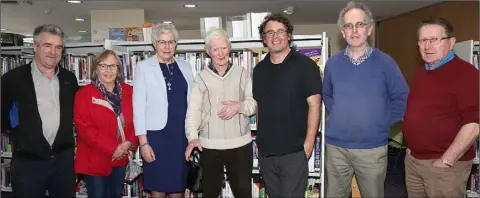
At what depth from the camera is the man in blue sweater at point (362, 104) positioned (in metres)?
2.34

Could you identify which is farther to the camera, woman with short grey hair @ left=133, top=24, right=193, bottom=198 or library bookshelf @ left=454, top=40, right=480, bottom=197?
library bookshelf @ left=454, top=40, right=480, bottom=197

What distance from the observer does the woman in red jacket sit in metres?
2.58

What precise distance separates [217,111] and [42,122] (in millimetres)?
1159

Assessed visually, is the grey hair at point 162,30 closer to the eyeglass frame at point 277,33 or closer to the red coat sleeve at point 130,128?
the red coat sleeve at point 130,128

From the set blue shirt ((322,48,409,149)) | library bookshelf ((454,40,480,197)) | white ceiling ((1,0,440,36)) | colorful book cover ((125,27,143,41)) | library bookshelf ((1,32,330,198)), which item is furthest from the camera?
white ceiling ((1,0,440,36))

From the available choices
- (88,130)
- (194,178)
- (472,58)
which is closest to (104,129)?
(88,130)

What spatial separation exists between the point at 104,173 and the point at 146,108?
0.52 m

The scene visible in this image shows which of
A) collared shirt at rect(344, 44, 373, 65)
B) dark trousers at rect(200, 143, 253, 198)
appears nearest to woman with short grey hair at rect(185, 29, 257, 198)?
dark trousers at rect(200, 143, 253, 198)

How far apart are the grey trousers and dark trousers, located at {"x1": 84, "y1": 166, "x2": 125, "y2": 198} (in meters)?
1.43

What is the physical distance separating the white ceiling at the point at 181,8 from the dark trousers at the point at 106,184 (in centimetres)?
457

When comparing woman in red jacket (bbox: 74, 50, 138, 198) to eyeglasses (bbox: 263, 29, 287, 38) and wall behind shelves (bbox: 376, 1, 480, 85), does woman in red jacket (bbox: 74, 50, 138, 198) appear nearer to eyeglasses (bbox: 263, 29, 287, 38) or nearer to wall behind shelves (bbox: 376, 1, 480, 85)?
eyeglasses (bbox: 263, 29, 287, 38)

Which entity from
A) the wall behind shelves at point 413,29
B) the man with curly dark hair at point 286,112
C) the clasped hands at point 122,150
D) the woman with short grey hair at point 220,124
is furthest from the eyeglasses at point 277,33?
the wall behind shelves at point 413,29

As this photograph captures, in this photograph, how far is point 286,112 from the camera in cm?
239

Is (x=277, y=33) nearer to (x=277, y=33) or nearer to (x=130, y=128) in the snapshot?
(x=277, y=33)
